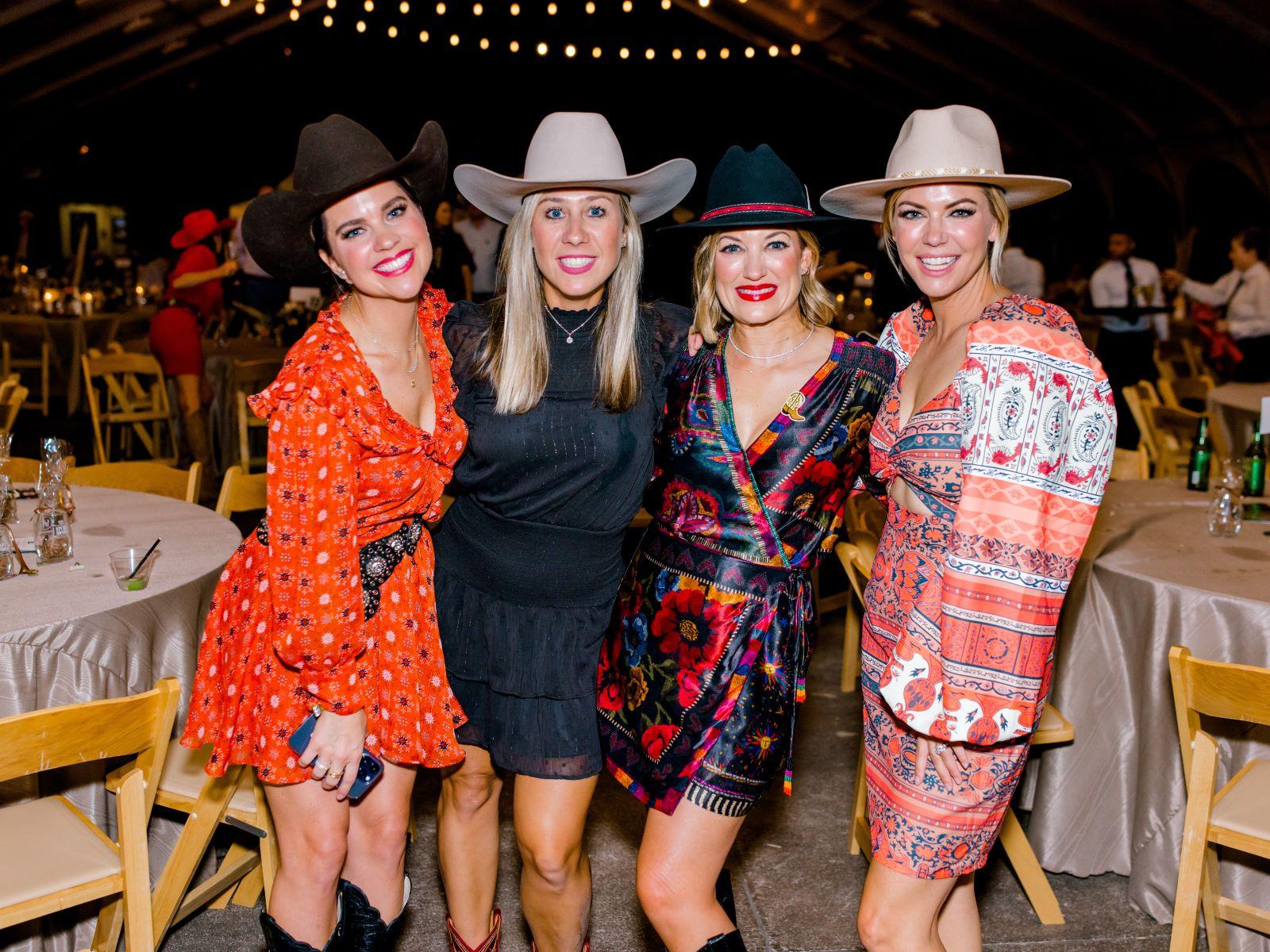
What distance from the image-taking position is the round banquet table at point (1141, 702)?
108 inches

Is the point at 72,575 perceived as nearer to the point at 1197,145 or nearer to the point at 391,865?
the point at 391,865

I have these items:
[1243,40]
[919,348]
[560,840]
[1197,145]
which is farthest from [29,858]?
[1197,145]

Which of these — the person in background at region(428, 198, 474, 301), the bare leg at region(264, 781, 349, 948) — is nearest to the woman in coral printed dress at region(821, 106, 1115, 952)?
the bare leg at region(264, 781, 349, 948)

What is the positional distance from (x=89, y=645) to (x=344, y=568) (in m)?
0.90

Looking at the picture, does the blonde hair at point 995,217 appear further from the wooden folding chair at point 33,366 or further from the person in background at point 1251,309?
the wooden folding chair at point 33,366

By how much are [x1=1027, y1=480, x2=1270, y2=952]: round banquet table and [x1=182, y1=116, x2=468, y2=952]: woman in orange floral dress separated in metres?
1.78

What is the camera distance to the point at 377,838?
2158mm

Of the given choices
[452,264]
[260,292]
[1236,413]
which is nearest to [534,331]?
[1236,413]

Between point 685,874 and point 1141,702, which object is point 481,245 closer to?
point 1141,702

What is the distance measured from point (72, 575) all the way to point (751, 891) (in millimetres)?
1915

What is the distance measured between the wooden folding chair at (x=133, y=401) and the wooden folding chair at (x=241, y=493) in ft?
13.4

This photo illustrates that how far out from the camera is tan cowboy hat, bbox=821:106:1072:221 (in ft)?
6.46

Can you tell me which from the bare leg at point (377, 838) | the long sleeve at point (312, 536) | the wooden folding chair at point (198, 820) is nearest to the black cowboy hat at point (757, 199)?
the long sleeve at point (312, 536)

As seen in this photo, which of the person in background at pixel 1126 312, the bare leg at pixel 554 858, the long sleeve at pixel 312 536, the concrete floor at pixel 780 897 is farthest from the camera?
the person in background at pixel 1126 312
